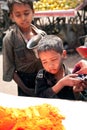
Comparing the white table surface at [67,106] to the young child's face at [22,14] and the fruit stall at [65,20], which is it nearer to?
Result: the young child's face at [22,14]

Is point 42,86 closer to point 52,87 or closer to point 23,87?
point 52,87

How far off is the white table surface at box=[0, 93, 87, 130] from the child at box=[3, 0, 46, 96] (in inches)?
19.8

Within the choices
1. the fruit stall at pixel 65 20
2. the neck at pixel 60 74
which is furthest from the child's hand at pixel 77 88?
the fruit stall at pixel 65 20

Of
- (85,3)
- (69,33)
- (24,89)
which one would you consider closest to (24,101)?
(24,89)

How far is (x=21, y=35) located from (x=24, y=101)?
0.73 m

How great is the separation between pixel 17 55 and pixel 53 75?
0.46 metres

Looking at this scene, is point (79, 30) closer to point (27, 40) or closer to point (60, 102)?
point (27, 40)

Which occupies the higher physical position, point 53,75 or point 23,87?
point 53,75

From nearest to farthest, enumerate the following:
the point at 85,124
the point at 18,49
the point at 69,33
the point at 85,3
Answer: the point at 85,124
the point at 18,49
the point at 85,3
the point at 69,33

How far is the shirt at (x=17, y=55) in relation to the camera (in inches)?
95.9

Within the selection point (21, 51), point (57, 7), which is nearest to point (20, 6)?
point (21, 51)

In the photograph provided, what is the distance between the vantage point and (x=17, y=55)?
2451 millimetres

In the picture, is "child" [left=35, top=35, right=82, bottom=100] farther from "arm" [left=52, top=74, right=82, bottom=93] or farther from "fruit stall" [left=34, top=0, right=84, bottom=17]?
"fruit stall" [left=34, top=0, right=84, bottom=17]

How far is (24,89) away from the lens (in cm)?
249
